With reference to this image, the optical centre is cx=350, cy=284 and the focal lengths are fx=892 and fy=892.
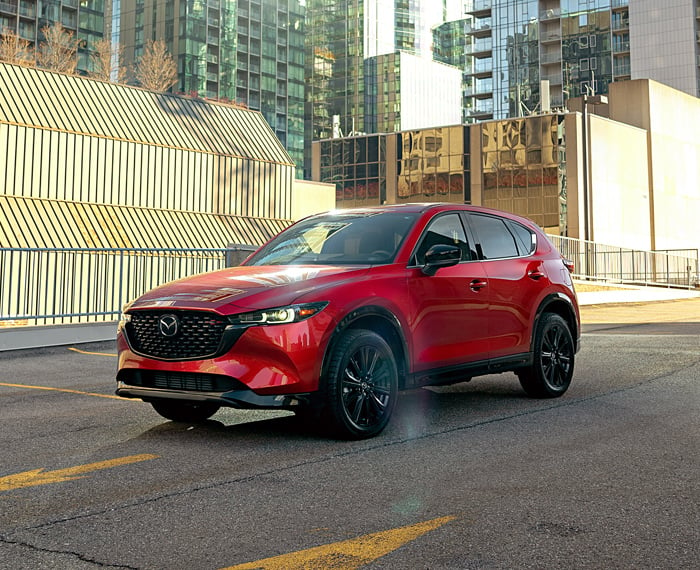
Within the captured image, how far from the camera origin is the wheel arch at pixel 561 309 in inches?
322

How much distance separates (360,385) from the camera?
6.18 meters

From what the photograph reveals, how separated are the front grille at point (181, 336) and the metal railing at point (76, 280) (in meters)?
9.54

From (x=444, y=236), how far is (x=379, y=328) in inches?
50.1

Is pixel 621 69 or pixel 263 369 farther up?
pixel 621 69

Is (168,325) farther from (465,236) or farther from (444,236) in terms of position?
(465,236)

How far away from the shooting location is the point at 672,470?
536cm

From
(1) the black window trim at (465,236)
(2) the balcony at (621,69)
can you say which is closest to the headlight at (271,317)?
(1) the black window trim at (465,236)

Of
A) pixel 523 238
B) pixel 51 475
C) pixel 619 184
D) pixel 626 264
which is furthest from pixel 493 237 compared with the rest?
pixel 619 184

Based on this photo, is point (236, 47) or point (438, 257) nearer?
point (438, 257)

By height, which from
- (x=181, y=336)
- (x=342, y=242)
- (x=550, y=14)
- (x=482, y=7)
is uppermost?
(x=482, y=7)

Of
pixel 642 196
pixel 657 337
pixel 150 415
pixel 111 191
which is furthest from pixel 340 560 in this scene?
A: pixel 642 196

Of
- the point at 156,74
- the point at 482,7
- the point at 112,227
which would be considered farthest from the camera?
the point at 482,7

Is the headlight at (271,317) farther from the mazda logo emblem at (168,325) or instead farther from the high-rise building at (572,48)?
the high-rise building at (572,48)

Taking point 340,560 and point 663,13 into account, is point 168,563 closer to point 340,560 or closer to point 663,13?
point 340,560
